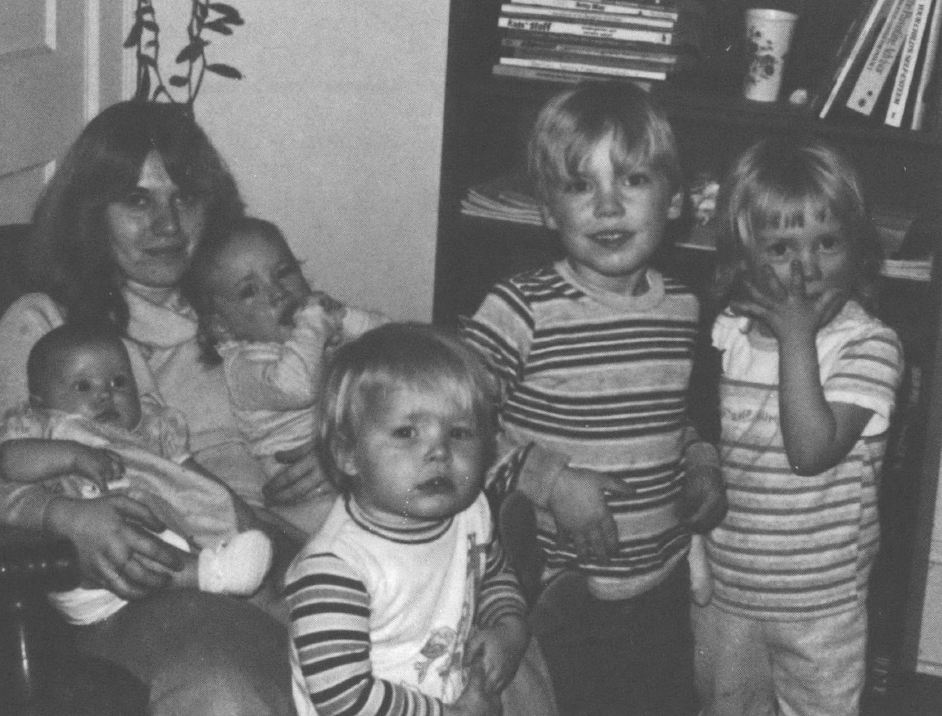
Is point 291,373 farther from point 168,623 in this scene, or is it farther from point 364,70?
point 364,70

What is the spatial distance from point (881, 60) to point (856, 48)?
5 centimetres

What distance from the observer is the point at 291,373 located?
2.15m

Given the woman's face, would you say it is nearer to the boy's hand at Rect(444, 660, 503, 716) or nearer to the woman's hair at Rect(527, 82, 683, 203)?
the woman's hair at Rect(527, 82, 683, 203)

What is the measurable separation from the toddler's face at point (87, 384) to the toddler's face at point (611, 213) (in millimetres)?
664

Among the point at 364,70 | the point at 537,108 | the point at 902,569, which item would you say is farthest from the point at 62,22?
the point at 902,569

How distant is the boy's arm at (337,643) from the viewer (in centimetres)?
153

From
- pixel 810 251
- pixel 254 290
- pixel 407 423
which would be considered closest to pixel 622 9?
pixel 810 251

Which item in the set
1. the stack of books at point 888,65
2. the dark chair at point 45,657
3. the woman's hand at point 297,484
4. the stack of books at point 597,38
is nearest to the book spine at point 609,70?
the stack of books at point 597,38

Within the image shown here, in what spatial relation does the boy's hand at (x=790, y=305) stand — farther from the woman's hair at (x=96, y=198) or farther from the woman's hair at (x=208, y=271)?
the woman's hair at (x=96, y=198)

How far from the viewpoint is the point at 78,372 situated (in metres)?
1.92

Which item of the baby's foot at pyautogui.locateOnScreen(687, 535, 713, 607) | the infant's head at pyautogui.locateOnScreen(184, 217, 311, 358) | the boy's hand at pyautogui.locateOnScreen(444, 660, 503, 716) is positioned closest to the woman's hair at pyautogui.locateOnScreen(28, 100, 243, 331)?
the infant's head at pyautogui.locateOnScreen(184, 217, 311, 358)

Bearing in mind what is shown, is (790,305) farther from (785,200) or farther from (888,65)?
(888,65)

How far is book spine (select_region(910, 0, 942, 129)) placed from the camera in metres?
2.57

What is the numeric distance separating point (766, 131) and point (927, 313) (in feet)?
1.54
